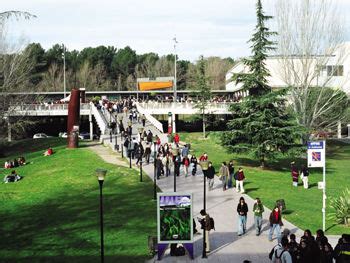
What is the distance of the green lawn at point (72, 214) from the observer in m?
17.2

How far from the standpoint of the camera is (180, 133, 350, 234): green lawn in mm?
20781

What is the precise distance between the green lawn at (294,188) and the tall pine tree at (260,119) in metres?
1.37

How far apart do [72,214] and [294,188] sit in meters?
12.0

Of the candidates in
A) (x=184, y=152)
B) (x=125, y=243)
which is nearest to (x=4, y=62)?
(x=184, y=152)

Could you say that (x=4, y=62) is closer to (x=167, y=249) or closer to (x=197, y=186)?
(x=197, y=186)

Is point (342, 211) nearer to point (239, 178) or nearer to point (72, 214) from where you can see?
point (239, 178)

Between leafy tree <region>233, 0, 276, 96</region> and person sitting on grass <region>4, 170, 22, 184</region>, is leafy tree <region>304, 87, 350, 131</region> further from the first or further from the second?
person sitting on grass <region>4, 170, 22, 184</region>

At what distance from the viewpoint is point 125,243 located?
1759cm

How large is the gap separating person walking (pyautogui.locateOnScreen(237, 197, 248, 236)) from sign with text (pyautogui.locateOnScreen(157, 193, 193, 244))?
2.54 metres

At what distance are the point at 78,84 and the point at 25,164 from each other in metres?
64.7

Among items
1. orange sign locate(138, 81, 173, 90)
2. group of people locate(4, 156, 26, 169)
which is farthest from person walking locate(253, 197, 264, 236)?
orange sign locate(138, 81, 173, 90)

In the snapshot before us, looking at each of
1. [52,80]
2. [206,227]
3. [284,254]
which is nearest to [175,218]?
[206,227]

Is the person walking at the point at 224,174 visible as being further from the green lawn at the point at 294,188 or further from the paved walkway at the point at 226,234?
the green lawn at the point at 294,188

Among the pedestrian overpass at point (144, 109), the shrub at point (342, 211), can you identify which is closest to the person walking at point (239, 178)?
the shrub at point (342, 211)
